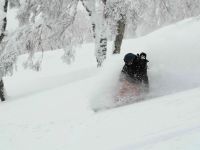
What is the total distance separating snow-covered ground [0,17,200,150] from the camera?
6.82m

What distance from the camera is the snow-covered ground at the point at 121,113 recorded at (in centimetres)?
682

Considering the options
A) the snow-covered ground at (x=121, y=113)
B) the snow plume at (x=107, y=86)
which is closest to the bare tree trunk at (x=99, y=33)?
the snow-covered ground at (x=121, y=113)

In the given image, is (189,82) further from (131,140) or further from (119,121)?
(131,140)

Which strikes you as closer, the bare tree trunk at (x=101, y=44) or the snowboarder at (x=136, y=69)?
the snowboarder at (x=136, y=69)

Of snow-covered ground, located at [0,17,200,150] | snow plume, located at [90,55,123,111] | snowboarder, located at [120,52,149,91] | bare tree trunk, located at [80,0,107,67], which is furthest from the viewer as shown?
bare tree trunk, located at [80,0,107,67]

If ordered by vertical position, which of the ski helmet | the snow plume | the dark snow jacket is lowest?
the snow plume

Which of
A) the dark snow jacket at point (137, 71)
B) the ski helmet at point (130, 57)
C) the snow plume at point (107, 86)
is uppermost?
the ski helmet at point (130, 57)

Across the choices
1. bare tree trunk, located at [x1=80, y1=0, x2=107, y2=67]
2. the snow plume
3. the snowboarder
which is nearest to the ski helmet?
the snowboarder

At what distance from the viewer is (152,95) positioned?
1126 centimetres

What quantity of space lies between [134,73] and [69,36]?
479 cm

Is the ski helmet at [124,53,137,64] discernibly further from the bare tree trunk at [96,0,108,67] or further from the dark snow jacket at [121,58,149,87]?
the bare tree trunk at [96,0,108,67]

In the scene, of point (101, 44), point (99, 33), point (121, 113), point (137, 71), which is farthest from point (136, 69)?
point (101, 44)

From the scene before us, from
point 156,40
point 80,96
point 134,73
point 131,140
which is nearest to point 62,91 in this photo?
point 80,96

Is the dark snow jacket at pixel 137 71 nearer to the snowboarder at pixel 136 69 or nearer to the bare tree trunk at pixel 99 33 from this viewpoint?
the snowboarder at pixel 136 69
